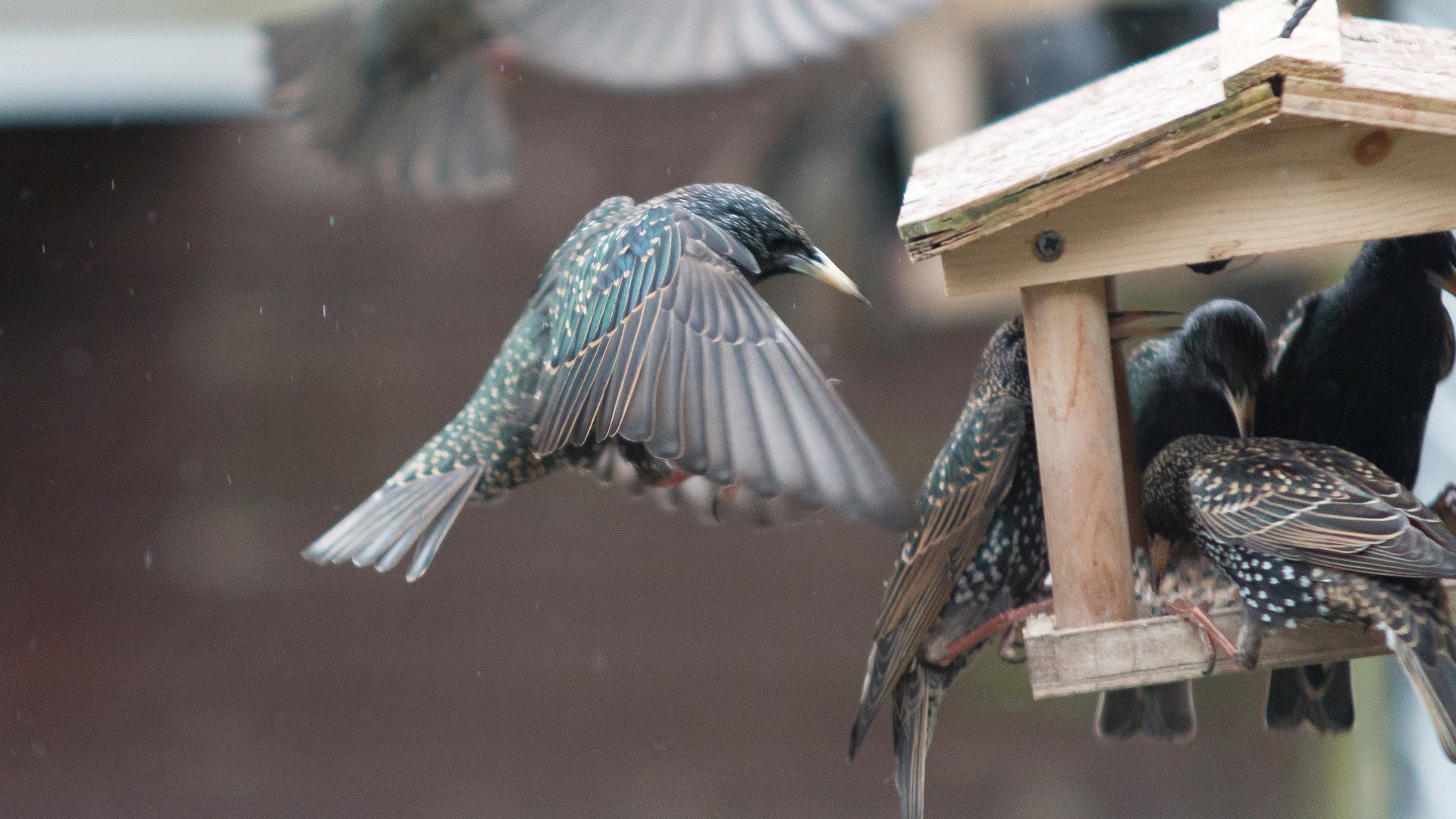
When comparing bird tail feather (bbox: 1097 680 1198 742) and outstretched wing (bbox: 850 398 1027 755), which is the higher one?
outstretched wing (bbox: 850 398 1027 755)

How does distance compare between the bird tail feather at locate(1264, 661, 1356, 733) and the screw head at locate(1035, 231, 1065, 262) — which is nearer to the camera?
the screw head at locate(1035, 231, 1065, 262)

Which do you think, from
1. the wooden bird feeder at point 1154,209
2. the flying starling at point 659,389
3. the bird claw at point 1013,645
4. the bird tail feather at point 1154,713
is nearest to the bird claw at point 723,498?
the flying starling at point 659,389

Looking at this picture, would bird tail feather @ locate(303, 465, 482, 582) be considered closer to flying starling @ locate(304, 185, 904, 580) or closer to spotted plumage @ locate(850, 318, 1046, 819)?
flying starling @ locate(304, 185, 904, 580)

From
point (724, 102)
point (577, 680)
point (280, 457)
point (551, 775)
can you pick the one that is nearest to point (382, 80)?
point (724, 102)

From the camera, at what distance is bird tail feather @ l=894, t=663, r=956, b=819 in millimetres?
2068

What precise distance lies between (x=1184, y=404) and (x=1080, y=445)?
0.51 meters

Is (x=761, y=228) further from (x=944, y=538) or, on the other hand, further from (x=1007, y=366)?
(x=944, y=538)

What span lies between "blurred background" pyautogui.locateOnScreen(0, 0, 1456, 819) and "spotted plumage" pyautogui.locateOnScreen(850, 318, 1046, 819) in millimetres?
1659

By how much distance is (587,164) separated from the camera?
12.1 ft

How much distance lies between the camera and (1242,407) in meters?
2.10

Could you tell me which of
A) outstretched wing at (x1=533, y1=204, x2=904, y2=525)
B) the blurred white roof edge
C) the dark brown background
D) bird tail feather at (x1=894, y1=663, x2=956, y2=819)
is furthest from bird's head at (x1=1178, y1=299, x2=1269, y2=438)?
the blurred white roof edge

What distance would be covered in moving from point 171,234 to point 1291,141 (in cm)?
311

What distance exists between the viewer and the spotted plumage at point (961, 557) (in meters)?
1.92

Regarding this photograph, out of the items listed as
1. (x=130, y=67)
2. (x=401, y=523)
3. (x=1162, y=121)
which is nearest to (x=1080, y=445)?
(x=1162, y=121)
